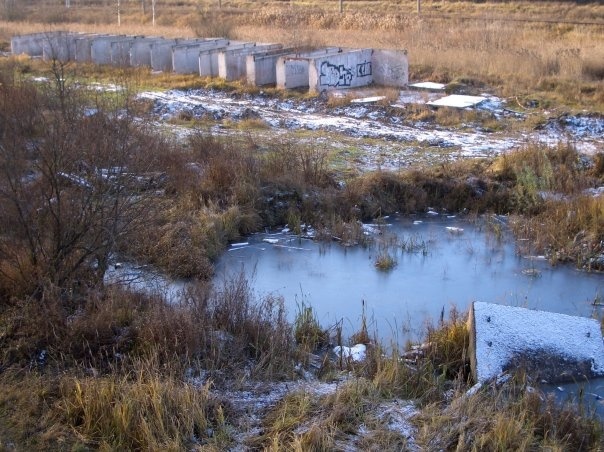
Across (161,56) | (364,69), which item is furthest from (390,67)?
(161,56)

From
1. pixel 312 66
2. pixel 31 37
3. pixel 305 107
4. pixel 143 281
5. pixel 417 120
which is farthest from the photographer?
pixel 31 37

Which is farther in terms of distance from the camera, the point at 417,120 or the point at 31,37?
the point at 31,37

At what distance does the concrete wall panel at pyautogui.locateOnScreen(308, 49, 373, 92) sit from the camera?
20797mm

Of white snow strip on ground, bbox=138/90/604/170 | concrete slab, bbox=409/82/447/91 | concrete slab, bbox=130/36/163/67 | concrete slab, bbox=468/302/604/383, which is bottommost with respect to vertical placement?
concrete slab, bbox=468/302/604/383

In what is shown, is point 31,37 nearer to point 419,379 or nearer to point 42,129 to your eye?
point 42,129

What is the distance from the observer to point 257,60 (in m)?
22.0

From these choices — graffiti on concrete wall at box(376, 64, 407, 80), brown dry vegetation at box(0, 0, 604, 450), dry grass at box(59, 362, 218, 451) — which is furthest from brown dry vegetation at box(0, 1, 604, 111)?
dry grass at box(59, 362, 218, 451)

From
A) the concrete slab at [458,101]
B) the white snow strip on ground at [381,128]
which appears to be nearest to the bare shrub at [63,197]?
the white snow strip on ground at [381,128]

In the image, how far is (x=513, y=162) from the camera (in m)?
12.8

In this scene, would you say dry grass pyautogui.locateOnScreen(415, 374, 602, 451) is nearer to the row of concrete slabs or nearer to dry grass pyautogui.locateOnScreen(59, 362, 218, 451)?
dry grass pyautogui.locateOnScreen(59, 362, 218, 451)

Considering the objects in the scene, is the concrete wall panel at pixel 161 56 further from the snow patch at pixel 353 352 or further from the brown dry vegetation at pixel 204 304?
the snow patch at pixel 353 352

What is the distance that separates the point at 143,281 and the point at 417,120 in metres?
10.3

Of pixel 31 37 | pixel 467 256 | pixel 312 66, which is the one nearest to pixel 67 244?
pixel 467 256

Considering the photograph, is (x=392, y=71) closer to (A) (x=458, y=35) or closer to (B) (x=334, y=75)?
(B) (x=334, y=75)
